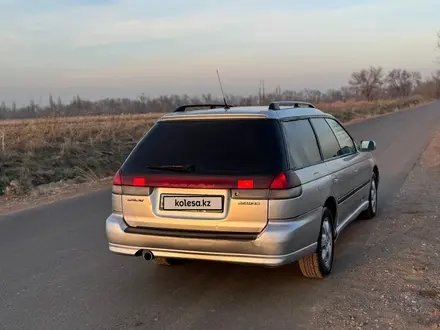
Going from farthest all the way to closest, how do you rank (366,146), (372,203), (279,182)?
(372,203)
(366,146)
(279,182)

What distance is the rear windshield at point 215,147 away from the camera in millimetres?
4387

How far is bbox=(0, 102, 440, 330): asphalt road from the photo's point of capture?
4070mm

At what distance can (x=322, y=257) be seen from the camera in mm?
4906

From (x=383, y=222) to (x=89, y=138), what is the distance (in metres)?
13.3

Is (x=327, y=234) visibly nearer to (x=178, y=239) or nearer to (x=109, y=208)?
(x=178, y=239)

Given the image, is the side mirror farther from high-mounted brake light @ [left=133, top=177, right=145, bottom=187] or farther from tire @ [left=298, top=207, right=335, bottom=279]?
high-mounted brake light @ [left=133, top=177, right=145, bottom=187]

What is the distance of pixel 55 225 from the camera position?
298 inches

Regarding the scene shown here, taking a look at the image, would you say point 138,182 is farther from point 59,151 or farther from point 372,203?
point 59,151

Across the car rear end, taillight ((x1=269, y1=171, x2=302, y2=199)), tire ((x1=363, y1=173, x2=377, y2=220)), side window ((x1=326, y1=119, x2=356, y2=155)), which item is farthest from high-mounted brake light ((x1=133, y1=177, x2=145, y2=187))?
tire ((x1=363, y1=173, x2=377, y2=220))

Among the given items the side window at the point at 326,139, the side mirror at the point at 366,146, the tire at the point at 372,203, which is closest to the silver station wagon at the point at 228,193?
the side window at the point at 326,139

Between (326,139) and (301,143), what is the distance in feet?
3.06

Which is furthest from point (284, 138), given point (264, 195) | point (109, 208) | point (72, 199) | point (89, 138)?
point (89, 138)

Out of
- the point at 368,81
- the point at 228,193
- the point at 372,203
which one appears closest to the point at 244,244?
the point at 228,193

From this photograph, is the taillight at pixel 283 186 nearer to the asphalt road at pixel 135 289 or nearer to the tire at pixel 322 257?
the tire at pixel 322 257
